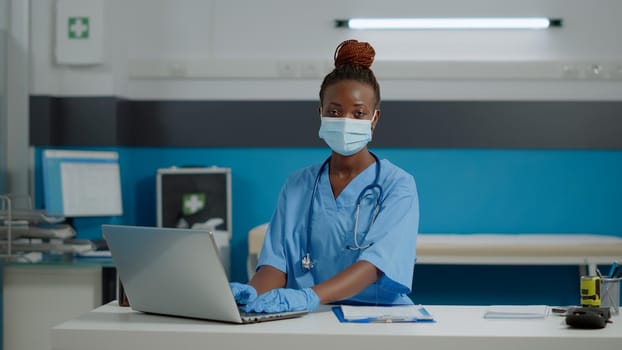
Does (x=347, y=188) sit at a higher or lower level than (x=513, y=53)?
lower

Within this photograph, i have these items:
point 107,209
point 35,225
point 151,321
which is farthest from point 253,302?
point 107,209

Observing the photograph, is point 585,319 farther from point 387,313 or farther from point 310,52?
point 310,52

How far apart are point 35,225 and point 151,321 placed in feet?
6.46

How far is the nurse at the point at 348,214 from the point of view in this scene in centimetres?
209

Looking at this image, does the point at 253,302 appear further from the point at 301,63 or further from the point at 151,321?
the point at 301,63

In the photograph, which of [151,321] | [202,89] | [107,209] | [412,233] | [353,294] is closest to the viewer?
[151,321]

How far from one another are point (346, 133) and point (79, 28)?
7.92ft

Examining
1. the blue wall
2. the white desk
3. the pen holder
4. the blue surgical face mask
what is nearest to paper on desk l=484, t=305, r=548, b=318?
the white desk

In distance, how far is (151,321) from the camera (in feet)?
5.91

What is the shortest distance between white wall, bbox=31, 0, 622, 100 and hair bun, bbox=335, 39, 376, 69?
2.03 metres

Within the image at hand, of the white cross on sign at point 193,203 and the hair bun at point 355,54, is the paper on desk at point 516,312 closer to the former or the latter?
the hair bun at point 355,54

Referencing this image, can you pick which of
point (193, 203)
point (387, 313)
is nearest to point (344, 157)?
point (387, 313)

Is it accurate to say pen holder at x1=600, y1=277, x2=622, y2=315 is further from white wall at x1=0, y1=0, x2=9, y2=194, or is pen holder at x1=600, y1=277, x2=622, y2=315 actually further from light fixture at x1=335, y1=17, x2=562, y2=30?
white wall at x1=0, y1=0, x2=9, y2=194

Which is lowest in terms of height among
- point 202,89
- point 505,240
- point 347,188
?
point 505,240
